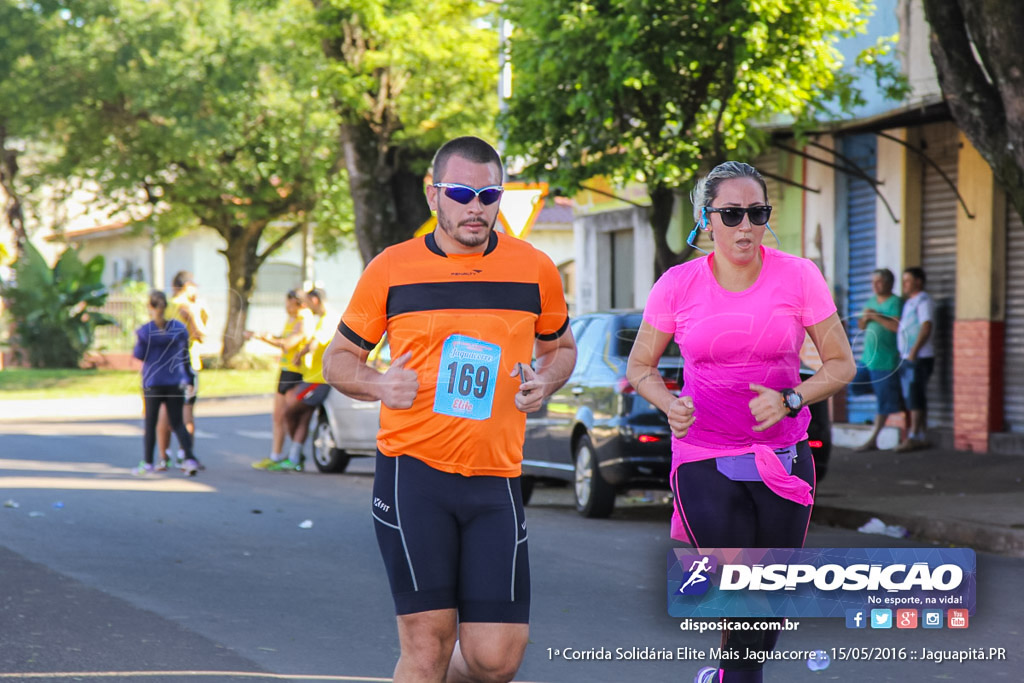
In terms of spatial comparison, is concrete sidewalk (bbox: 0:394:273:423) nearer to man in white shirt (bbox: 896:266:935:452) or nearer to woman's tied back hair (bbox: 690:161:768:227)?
man in white shirt (bbox: 896:266:935:452)

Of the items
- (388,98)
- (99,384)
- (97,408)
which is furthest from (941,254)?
(99,384)

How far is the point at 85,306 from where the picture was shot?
38.4 m

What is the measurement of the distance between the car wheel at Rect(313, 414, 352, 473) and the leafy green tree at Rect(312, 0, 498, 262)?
603cm

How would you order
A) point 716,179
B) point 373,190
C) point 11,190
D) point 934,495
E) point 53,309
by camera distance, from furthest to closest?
point 11,190 → point 53,309 → point 373,190 → point 934,495 → point 716,179

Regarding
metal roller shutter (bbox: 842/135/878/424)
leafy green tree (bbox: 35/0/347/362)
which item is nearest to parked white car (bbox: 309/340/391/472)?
metal roller shutter (bbox: 842/135/878/424)

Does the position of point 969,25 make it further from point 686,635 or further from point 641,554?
point 686,635

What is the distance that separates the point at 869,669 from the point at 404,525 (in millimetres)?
2847

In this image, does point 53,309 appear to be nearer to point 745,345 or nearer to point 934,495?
point 934,495

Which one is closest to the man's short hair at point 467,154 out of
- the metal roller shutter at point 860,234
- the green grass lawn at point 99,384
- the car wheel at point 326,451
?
the car wheel at point 326,451

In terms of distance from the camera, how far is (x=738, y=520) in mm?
4648

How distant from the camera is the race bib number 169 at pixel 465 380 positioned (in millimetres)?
4359

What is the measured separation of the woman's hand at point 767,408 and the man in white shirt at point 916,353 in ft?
37.8

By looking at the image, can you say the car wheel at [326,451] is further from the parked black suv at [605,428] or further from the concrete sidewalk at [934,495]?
the concrete sidewalk at [934,495]

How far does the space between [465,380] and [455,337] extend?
0.13 meters
